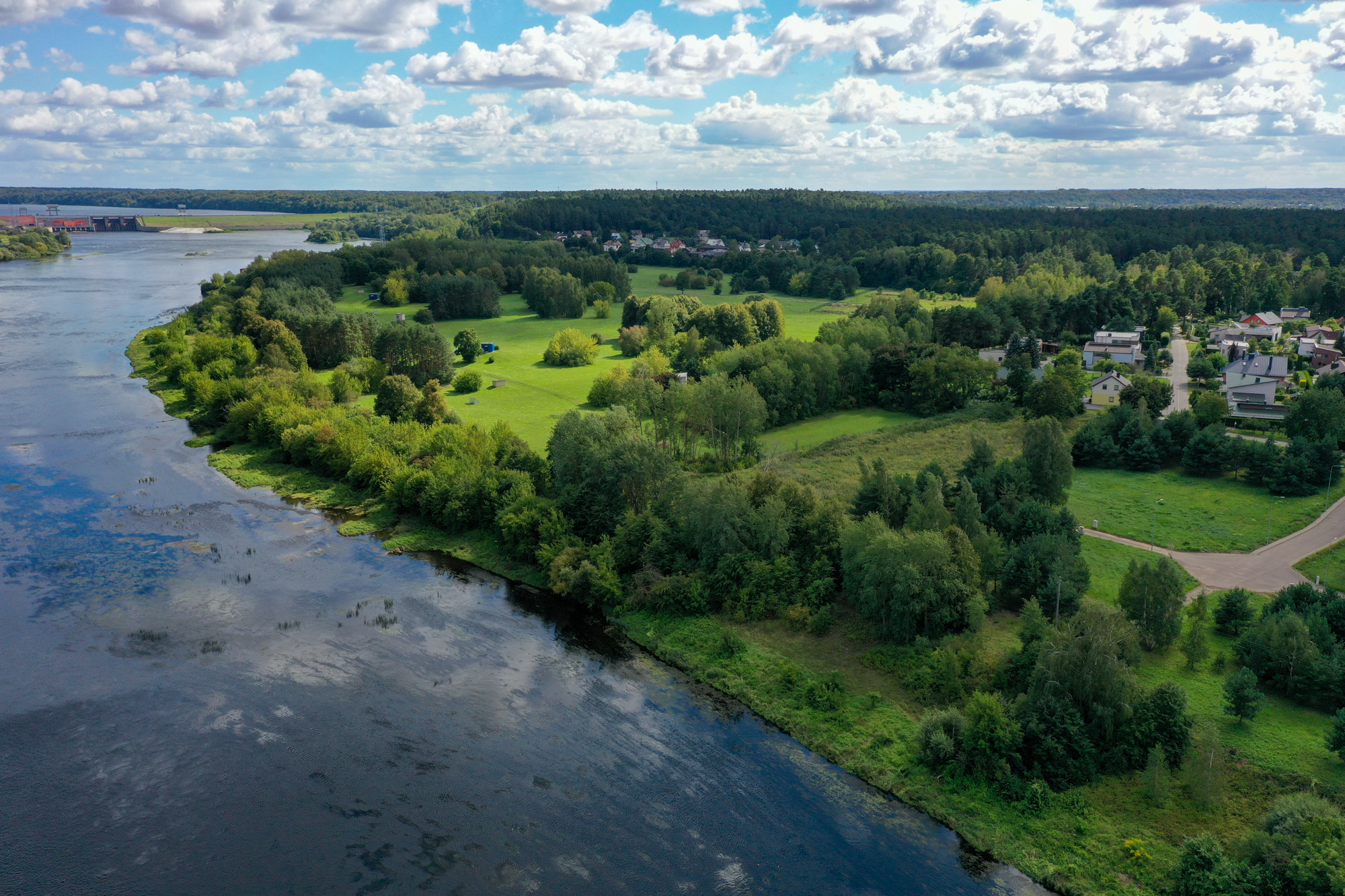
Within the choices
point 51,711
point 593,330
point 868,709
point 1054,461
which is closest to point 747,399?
point 1054,461

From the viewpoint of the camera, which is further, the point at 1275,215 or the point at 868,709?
the point at 1275,215

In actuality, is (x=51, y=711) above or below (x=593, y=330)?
below

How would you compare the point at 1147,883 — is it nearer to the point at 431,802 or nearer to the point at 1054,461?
the point at 431,802

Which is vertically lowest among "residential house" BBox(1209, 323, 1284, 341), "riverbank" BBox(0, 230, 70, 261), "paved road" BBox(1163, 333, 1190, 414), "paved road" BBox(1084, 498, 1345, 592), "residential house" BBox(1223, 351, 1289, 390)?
"paved road" BBox(1084, 498, 1345, 592)

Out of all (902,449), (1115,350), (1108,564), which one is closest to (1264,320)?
(1115,350)

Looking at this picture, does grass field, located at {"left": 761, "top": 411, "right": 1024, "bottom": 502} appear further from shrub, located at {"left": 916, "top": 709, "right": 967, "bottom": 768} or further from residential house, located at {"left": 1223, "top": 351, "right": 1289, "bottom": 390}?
residential house, located at {"left": 1223, "top": 351, "right": 1289, "bottom": 390}

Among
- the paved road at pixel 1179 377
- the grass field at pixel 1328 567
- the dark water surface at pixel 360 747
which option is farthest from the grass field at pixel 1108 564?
the paved road at pixel 1179 377

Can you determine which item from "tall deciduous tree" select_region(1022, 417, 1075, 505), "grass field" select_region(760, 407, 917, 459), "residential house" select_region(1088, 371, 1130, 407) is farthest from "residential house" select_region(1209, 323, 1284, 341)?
"tall deciduous tree" select_region(1022, 417, 1075, 505)
